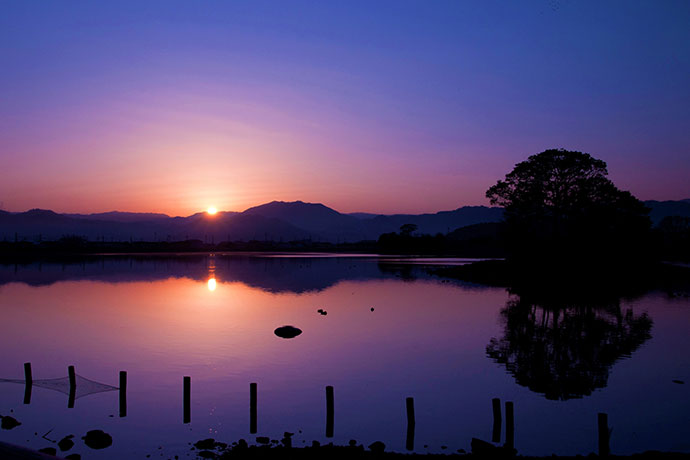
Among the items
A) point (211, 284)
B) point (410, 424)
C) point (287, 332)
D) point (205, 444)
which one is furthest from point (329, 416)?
point (211, 284)

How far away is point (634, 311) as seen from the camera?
2499 inches

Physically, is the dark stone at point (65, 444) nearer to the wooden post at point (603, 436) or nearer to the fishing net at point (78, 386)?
the fishing net at point (78, 386)

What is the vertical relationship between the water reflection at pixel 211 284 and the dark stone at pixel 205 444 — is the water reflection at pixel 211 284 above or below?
above

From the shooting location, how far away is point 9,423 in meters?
24.8

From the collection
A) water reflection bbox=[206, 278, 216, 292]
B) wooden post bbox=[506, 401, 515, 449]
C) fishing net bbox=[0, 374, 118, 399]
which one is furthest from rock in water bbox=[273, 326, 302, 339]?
water reflection bbox=[206, 278, 216, 292]

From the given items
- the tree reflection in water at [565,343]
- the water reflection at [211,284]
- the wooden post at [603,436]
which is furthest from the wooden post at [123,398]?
the water reflection at [211,284]

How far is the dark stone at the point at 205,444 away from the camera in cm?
2191

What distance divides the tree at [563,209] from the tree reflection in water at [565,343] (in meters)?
19.4

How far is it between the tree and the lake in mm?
15853

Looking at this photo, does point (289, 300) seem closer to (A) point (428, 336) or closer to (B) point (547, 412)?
(A) point (428, 336)

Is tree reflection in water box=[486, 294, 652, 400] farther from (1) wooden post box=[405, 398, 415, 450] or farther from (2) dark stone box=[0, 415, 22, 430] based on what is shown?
(2) dark stone box=[0, 415, 22, 430]

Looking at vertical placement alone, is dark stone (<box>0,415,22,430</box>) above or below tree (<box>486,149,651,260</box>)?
below

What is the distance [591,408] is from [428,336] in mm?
22488

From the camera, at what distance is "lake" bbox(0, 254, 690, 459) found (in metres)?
24.4
